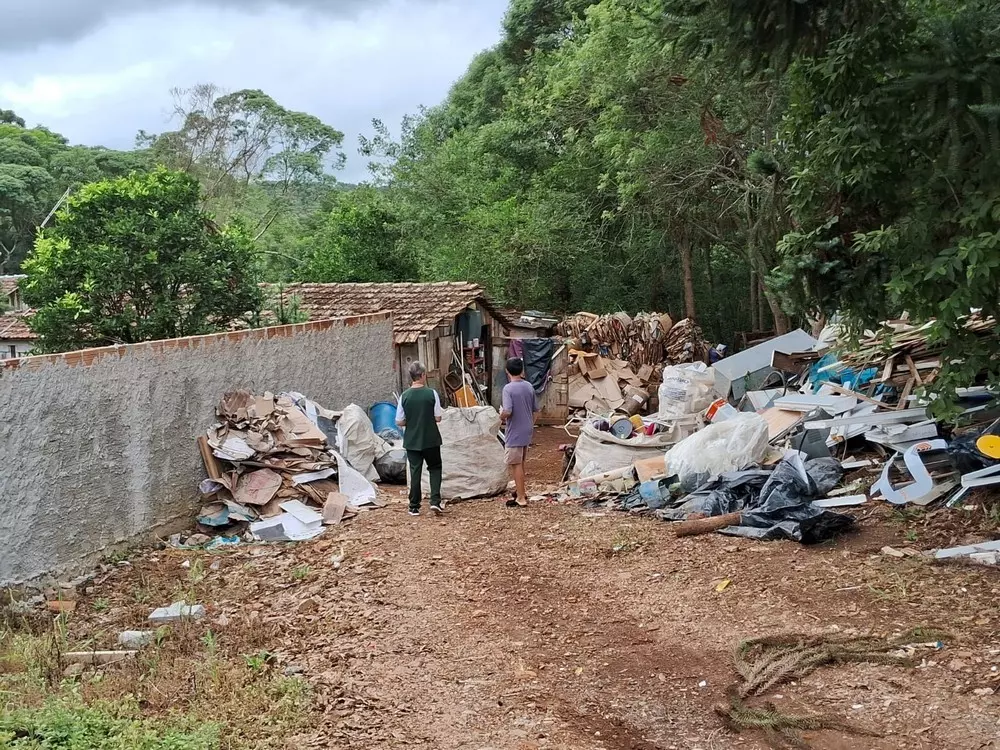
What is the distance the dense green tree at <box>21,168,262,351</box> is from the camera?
1019 centimetres

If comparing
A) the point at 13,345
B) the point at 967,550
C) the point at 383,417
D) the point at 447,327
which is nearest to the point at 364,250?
the point at 447,327

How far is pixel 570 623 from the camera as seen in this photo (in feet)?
19.6

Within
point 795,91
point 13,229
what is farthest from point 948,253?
point 13,229

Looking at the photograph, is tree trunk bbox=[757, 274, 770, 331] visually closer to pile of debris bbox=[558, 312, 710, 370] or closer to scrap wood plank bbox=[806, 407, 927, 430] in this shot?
pile of debris bbox=[558, 312, 710, 370]

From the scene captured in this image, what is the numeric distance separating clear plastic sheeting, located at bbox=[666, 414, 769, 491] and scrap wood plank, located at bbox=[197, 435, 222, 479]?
15.9 ft

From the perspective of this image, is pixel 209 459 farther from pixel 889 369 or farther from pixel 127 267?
pixel 889 369

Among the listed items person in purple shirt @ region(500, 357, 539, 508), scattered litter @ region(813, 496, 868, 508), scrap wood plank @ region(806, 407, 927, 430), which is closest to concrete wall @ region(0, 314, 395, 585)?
person in purple shirt @ region(500, 357, 539, 508)

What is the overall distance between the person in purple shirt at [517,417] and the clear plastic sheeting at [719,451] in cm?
163

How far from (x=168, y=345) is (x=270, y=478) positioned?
5.60ft

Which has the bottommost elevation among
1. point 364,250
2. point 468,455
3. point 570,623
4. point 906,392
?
point 570,623

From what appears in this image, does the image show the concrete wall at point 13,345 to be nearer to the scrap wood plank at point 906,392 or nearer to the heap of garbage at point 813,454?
the heap of garbage at point 813,454

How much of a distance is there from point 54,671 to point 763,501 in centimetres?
583

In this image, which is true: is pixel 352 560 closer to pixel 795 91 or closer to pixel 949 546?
pixel 949 546

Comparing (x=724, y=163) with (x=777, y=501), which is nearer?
(x=777, y=501)
